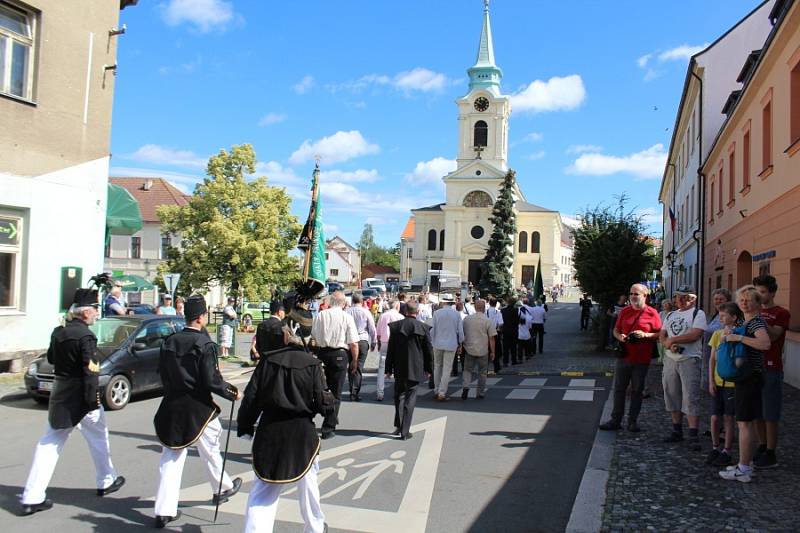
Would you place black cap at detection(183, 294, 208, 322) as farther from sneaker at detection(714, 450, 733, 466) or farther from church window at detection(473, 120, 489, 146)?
church window at detection(473, 120, 489, 146)

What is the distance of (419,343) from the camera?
8891mm

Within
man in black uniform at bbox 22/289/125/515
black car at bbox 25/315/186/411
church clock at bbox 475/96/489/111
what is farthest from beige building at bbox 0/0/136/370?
church clock at bbox 475/96/489/111

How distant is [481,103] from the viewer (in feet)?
266

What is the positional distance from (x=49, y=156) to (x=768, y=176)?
15291 millimetres

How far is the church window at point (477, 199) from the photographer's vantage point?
81.8 m

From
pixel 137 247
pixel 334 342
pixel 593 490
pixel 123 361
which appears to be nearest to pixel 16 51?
pixel 123 361

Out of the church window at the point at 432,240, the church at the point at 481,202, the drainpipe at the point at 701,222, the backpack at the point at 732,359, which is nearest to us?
the backpack at the point at 732,359

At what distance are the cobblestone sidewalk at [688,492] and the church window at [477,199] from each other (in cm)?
7468

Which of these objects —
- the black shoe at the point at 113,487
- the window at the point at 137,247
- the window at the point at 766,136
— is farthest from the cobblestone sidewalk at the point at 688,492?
the window at the point at 137,247

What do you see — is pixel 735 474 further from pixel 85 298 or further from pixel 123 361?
pixel 123 361

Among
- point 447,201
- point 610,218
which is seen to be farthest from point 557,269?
point 610,218

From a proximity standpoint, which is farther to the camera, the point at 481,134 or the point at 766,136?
the point at 481,134

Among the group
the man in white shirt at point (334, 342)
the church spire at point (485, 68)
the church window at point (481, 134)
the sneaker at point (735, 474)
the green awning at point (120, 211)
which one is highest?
the church spire at point (485, 68)

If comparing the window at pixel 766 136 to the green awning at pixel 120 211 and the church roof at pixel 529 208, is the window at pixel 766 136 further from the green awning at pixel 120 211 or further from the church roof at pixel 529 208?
the church roof at pixel 529 208
